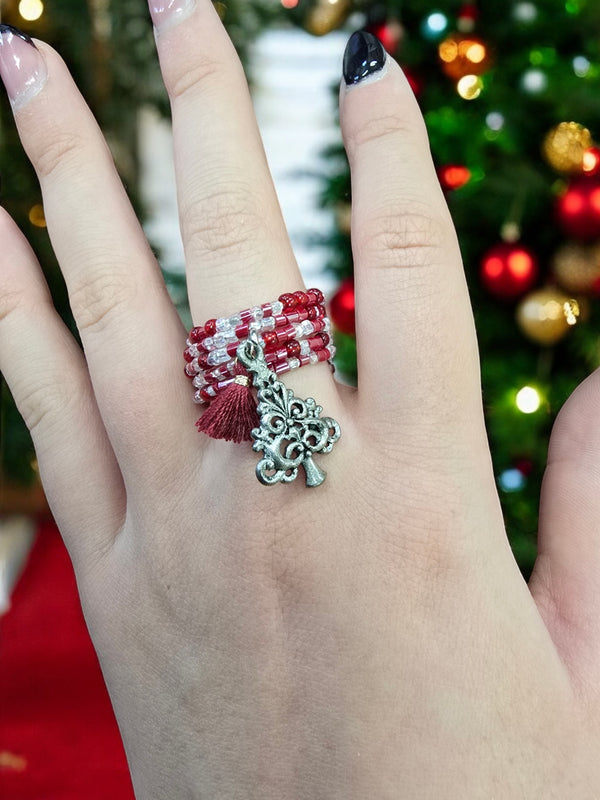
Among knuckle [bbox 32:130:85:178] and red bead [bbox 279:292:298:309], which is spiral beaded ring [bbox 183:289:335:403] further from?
knuckle [bbox 32:130:85:178]

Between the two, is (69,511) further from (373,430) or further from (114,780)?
(114,780)

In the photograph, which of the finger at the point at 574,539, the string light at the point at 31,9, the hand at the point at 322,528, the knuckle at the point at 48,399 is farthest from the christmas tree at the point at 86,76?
the finger at the point at 574,539

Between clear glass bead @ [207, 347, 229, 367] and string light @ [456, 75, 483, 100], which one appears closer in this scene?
clear glass bead @ [207, 347, 229, 367]

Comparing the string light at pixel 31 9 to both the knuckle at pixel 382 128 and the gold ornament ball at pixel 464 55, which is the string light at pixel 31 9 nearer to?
the gold ornament ball at pixel 464 55

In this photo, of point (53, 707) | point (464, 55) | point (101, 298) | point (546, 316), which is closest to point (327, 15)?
point (464, 55)

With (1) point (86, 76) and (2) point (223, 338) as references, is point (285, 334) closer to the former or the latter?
(2) point (223, 338)

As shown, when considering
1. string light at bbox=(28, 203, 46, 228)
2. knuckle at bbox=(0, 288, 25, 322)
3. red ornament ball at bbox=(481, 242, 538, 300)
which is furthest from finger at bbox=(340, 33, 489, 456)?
string light at bbox=(28, 203, 46, 228)
